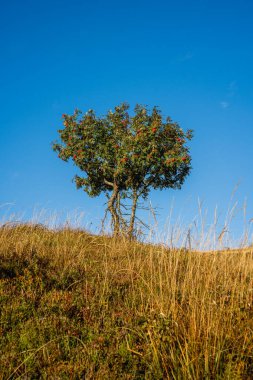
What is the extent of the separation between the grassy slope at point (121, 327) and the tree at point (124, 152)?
40.3ft

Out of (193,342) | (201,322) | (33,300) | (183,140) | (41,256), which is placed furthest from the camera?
(183,140)

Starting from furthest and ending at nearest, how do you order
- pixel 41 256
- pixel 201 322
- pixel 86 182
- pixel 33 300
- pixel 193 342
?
pixel 86 182, pixel 41 256, pixel 33 300, pixel 201 322, pixel 193 342

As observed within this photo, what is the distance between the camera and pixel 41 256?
797 cm

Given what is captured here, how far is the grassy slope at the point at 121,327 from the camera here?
3453 millimetres

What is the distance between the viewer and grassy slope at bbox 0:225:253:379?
11.3ft

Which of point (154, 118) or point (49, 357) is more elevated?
point (154, 118)

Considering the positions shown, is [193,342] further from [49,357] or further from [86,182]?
[86,182]

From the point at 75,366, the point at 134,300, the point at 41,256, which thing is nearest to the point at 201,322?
the point at 75,366

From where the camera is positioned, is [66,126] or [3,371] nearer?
[3,371]

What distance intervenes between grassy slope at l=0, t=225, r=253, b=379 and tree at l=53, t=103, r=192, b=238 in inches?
484

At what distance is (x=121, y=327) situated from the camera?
4.11m

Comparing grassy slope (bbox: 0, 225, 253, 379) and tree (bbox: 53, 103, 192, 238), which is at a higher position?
tree (bbox: 53, 103, 192, 238)

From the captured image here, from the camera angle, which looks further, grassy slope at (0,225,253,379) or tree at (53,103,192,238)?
tree at (53,103,192,238)

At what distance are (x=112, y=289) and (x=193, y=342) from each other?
2997 millimetres
